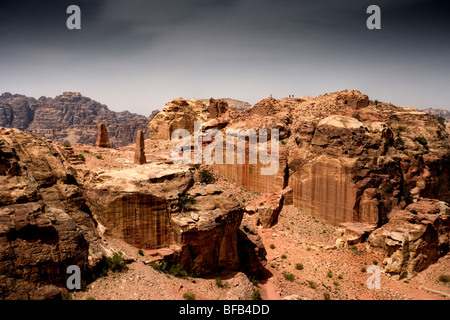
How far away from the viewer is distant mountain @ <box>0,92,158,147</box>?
139 meters

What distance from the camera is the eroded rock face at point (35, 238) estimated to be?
1307cm

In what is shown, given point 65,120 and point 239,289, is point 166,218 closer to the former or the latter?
point 239,289

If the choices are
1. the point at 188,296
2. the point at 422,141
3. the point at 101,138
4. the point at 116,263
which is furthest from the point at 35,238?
the point at 422,141

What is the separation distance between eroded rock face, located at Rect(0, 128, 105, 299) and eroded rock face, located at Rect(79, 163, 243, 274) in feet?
6.16

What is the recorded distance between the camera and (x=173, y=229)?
20.9 metres

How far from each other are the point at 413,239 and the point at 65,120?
16714 centimetres

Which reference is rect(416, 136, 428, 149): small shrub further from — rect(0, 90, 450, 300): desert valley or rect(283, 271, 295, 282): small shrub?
rect(283, 271, 295, 282): small shrub

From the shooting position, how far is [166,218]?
2112cm

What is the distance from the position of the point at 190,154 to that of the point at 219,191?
16.4 m

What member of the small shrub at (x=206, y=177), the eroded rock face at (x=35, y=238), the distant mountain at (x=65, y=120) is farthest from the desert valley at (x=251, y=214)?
the distant mountain at (x=65, y=120)

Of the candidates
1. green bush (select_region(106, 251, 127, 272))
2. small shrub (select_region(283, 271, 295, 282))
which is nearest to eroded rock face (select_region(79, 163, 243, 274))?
green bush (select_region(106, 251, 127, 272))
